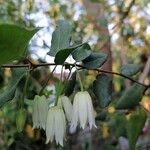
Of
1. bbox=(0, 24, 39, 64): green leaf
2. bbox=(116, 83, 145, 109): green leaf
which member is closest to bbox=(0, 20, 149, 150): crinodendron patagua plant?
bbox=(0, 24, 39, 64): green leaf

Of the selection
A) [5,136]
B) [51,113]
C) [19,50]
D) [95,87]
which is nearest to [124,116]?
[5,136]

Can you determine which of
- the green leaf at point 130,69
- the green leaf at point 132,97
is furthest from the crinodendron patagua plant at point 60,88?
the green leaf at point 132,97

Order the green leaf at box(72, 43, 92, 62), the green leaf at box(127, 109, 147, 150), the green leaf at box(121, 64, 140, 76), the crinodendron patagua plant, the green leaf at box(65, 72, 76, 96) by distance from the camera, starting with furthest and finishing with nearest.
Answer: the green leaf at box(127, 109, 147, 150), the green leaf at box(121, 64, 140, 76), the green leaf at box(65, 72, 76, 96), the green leaf at box(72, 43, 92, 62), the crinodendron patagua plant

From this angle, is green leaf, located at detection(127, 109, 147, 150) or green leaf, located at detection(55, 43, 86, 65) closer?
green leaf, located at detection(55, 43, 86, 65)

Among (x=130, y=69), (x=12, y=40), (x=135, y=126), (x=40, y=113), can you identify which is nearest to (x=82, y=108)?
(x=40, y=113)

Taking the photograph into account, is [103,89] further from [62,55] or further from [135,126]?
[135,126]

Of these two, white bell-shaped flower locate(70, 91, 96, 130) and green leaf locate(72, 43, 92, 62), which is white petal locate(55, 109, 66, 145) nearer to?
white bell-shaped flower locate(70, 91, 96, 130)

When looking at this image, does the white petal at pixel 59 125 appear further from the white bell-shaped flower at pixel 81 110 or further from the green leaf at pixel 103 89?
the green leaf at pixel 103 89
